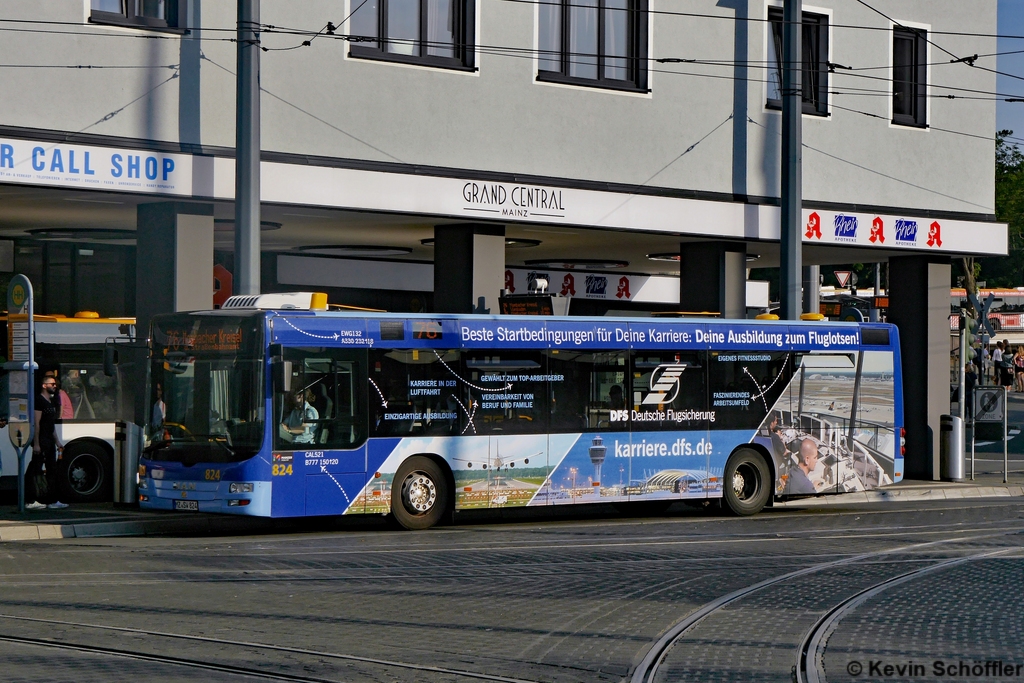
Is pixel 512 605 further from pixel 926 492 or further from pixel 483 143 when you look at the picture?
pixel 926 492

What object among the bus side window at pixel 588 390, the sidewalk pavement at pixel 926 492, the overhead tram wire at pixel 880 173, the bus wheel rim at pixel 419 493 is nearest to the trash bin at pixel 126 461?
the bus wheel rim at pixel 419 493

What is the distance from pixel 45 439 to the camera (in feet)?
58.7

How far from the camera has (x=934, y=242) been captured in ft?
84.2

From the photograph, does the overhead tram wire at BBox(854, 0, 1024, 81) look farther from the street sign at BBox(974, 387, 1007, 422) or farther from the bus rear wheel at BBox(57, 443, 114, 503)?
the bus rear wheel at BBox(57, 443, 114, 503)

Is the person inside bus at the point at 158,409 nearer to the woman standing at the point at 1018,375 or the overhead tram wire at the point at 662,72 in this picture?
the overhead tram wire at the point at 662,72

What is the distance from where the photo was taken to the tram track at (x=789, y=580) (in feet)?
28.2

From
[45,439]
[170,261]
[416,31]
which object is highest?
[416,31]

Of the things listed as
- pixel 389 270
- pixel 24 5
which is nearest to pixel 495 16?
pixel 24 5

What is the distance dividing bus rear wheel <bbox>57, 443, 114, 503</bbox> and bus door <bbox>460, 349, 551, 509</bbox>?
5648mm

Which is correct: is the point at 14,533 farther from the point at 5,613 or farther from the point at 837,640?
the point at 837,640

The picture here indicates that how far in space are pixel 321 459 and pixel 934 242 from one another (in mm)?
14346

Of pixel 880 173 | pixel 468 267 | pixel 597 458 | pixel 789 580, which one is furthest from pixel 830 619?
pixel 880 173

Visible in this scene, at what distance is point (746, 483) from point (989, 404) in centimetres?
746

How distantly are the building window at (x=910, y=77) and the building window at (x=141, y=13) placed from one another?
1346cm
